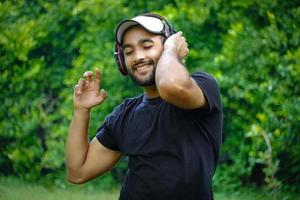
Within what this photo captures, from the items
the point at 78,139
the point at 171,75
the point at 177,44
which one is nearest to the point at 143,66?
the point at 177,44

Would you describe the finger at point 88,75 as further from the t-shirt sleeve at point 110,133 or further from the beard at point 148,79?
the beard at point 148,79

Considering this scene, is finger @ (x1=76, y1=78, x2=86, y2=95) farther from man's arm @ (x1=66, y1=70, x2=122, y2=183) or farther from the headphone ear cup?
the headphone ear cup

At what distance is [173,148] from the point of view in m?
2.60

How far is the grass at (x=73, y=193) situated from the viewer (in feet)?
18.9

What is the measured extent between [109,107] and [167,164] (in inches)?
164

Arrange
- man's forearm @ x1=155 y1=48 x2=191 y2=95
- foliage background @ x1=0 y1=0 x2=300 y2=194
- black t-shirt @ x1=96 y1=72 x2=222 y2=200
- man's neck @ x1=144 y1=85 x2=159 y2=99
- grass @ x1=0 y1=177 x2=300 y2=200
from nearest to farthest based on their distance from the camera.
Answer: man's forearm @ x1=155 y1=48 x2=191 y2=95, black t-shirt @ x1=96 y1=72 x2=222 y2=200, man's neck @ x1=144 y1=85 x2=159 y2=99, foliage background @ x1=0 y1=0 x2=300 y2=194, grass @ x1=0 y1=177 x2=300 y2=200

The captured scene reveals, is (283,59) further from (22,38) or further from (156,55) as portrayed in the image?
(22,38)

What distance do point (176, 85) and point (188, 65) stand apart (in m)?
4.08

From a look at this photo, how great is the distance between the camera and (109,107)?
6.72 meters

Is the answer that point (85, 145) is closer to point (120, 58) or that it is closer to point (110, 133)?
point (110, 133)

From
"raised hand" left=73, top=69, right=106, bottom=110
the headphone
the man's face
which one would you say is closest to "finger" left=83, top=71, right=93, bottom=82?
"raised hand" left=73, top=69, right=106, bottom=110

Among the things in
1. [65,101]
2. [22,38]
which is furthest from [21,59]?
[65,101]

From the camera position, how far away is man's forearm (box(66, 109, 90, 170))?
301 cm

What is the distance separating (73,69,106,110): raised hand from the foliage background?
93.2 inches
